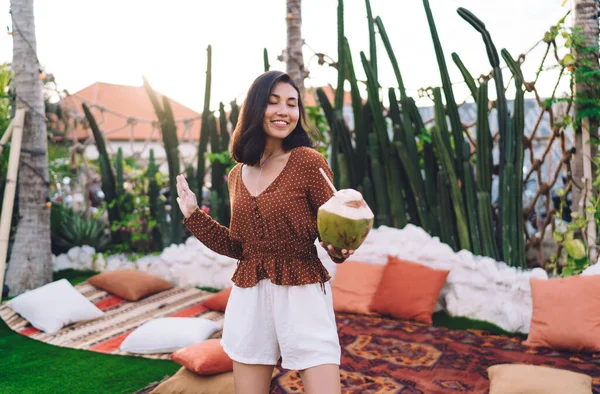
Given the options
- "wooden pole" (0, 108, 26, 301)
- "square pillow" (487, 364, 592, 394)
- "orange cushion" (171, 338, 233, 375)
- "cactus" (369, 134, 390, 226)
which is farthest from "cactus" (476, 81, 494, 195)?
"wooden pole" (0, 108, 26, 301)

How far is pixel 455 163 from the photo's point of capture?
4094 mm

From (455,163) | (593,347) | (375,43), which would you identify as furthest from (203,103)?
(593,347)

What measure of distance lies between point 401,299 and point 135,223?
2770 mm

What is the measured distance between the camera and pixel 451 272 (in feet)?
13.3

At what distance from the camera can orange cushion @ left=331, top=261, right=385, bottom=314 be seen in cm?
405

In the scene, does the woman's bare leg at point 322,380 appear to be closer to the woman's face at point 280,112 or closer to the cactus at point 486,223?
the woman's face at point 280,112

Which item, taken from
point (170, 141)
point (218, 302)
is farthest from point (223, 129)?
point (218, 302)

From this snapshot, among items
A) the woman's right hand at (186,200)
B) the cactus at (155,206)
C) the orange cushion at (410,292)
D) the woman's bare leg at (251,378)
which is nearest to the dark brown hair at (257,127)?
the woman's right hand at (186,200)

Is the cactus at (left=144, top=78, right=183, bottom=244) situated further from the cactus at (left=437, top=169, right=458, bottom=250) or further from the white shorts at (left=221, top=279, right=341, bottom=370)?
the white shorts at (left=221, top=279, right=341, bottom=370)

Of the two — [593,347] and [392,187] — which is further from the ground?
[392,187]

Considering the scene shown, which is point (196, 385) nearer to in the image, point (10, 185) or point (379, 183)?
point (379, 183)

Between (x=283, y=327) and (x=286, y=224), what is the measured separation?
0.28 meters

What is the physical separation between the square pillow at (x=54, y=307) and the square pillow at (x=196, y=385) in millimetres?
1617

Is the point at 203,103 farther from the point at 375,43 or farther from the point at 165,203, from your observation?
the point at 375,43
